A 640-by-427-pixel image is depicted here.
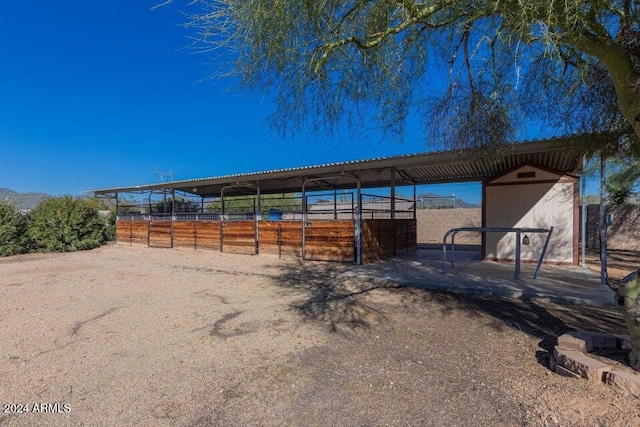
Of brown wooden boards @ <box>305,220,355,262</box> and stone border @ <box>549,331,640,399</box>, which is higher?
brown wooden boards @ <box>305,220,355,262</box>

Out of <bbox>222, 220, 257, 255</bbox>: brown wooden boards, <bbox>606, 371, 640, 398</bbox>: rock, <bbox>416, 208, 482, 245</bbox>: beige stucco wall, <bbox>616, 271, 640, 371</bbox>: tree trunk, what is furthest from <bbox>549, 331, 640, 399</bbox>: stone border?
<bbox>416, 208, 482, 245</bbox>: beige stucco wall

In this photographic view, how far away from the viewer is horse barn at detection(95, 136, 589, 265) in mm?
7758

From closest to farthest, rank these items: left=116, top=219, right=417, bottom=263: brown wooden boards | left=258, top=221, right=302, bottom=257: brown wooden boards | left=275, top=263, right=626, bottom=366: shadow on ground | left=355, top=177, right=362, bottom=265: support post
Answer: left=275, top=263, right=626, bottom=366: shadow on ground < left=355, top=177, right=362, bottom=265: support post < left=116, top=219, right=417, bottom=263: brown wooden boards < left=258, top=221, right=302, bottom=257: brown wooden boards

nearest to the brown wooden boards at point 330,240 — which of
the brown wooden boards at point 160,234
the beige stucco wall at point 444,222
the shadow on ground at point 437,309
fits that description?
the shadow on ground at point 437,309

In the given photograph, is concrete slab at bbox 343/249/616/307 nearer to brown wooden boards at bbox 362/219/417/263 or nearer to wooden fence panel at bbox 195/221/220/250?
brown wooden boards at bbox 362/219/417/263

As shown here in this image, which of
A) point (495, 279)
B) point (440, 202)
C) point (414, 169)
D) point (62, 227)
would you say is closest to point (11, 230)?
point (62, 227)

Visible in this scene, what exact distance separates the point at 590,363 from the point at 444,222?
1457cm

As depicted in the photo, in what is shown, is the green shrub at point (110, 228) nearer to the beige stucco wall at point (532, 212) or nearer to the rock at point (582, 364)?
the beige stucco wall at point (532, 212)

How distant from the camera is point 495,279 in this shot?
6.24 m

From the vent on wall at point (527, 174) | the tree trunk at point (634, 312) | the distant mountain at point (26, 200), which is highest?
the vent on wall at point (527, 174)

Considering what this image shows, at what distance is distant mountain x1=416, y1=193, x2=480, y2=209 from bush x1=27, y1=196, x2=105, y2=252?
47.6 ft

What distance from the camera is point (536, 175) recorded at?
809cm

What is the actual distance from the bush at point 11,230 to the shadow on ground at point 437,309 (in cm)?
1241

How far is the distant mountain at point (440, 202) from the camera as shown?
1636 cm
